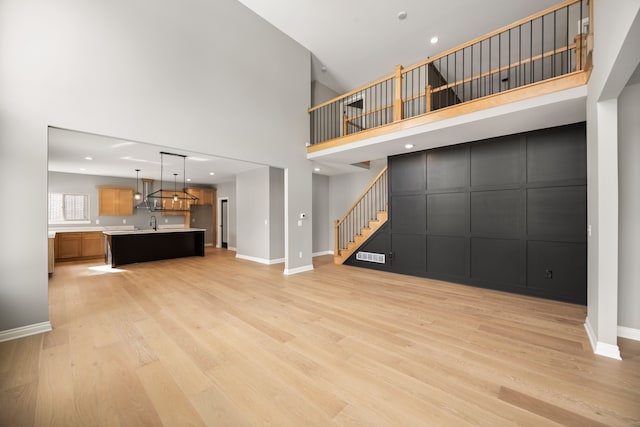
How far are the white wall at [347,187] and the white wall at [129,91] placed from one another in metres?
3.01

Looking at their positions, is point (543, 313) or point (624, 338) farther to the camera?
point (543, 313)

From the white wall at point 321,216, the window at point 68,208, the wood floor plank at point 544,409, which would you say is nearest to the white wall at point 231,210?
the white wall at point 321,216

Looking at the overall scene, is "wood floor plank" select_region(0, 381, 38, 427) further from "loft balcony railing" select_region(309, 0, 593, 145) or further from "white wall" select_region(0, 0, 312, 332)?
"loft balcony railing" select_region(309, 0, 593, 145)

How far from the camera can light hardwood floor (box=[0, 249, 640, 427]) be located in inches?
64.2

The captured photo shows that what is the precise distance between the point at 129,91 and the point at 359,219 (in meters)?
5.92

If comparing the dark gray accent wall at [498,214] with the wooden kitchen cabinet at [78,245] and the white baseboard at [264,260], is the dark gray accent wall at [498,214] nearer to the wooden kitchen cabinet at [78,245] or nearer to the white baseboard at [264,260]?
the white baseboard at [264,260]

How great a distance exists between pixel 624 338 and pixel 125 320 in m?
5.77

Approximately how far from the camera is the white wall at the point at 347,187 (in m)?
7.91

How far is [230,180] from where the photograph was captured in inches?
372

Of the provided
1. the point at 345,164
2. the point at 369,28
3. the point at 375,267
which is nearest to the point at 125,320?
the point at 375,267

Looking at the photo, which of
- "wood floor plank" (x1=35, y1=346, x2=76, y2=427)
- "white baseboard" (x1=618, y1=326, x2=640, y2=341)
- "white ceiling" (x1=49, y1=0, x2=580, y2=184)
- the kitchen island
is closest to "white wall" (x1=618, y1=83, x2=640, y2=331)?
"white baseboard" (x1=618, y1=326, x2=640, y2=341)

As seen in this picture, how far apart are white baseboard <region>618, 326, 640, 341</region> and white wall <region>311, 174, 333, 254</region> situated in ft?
21.5

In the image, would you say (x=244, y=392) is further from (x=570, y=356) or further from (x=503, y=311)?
(x=503, y=311)

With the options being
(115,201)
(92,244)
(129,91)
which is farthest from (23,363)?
(115,201)
